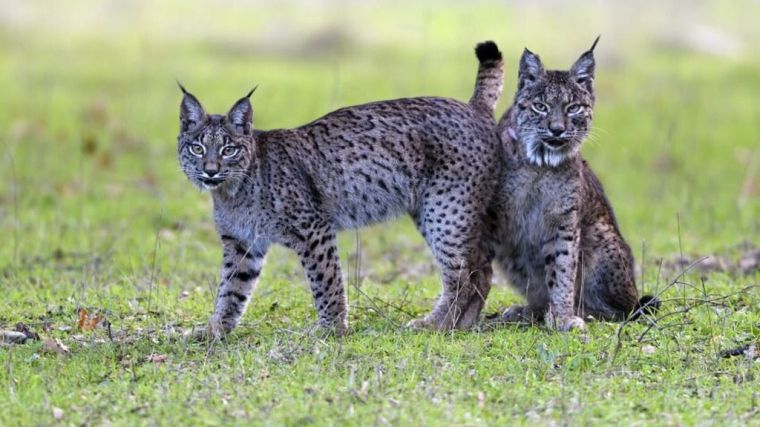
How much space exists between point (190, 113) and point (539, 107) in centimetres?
245

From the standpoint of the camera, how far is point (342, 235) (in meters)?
13.6

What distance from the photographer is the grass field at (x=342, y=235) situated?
271 inches

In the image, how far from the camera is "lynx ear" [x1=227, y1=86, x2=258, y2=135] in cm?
853

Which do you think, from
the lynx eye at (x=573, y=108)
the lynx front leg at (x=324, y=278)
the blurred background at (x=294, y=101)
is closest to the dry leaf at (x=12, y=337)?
the blurred background at (x=294, y=101)

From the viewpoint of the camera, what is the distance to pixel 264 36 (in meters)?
26.5

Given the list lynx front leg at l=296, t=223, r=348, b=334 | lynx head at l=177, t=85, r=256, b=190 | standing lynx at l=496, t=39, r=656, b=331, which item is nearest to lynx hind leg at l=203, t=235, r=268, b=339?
lynx front leg at l=296, t=223, r=348, b=334

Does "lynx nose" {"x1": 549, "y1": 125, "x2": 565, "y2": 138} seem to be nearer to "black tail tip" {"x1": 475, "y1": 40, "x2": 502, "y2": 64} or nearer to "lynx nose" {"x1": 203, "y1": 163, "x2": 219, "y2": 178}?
"black tail tip" {"x1": 475, "y1": 40, "x2": 502, "y2": 64}

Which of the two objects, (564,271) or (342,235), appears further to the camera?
(342,235)

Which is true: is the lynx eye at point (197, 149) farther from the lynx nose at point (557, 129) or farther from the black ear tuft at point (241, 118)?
the lynx nose at point (557, 129)

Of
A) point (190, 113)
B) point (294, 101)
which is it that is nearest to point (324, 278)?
point (190, 113)

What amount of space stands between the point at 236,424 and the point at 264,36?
2078cm

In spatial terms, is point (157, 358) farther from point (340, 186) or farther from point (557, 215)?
point (557, 215)

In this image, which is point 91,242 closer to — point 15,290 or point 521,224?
point 15,290

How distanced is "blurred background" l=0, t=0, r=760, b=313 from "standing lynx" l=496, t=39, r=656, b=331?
1.52 feet
